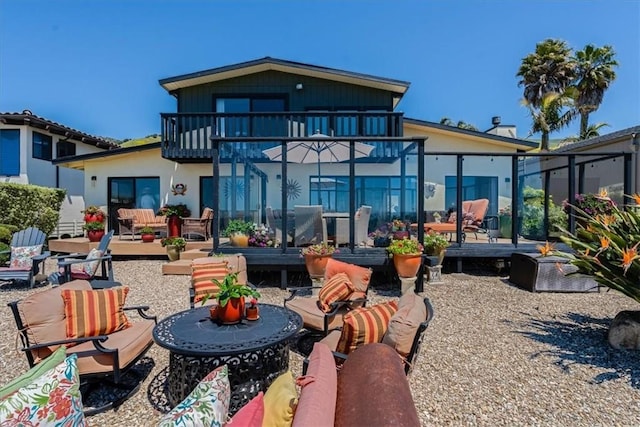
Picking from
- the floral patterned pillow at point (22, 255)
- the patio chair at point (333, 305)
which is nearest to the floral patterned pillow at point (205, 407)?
the patio chair at point (333, 305)

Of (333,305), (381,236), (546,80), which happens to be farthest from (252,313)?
(546,80)

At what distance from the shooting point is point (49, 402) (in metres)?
1.49

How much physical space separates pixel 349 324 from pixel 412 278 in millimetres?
4021

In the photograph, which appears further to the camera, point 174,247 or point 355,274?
point 174,247

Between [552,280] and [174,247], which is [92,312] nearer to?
[174,247]

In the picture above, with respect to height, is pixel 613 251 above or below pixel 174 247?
above

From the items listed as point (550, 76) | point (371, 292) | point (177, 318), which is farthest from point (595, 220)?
point (550, 76)

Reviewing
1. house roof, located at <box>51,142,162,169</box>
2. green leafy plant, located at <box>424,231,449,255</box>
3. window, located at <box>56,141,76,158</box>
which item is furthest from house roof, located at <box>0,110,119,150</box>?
green leafy plant, located at <box>424,231,449,255</box>

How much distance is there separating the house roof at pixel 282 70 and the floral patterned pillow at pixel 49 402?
12.0 meters

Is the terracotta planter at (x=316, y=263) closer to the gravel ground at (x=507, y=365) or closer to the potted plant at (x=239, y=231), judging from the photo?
the gravel ground at (x=507, y=365)

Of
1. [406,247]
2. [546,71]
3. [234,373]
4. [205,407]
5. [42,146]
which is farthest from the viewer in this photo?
[546,71]

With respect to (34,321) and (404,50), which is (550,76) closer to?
(404,50)

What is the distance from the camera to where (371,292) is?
665 centimetres

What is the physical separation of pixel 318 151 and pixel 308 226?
5.30ft
